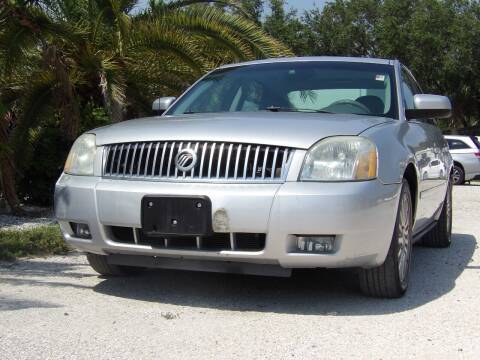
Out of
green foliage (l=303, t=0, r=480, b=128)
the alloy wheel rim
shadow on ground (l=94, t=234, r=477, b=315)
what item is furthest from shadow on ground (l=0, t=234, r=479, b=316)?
green foliage (l=303, t=0, r=480, b=128)

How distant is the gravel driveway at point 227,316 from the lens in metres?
3.78

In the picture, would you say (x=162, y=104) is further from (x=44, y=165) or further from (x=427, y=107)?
(x=44, y=165)

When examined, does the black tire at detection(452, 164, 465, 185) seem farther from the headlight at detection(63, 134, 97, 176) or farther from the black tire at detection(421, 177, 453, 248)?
the headlight at detection(63, 134, 97, 176)

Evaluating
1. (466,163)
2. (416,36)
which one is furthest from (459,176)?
(416,36)

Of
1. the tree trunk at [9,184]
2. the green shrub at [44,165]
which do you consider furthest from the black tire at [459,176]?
the tree trunk at [9,184]

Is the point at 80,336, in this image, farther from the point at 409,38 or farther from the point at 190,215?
the point at 409,38

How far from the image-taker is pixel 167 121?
195 inches

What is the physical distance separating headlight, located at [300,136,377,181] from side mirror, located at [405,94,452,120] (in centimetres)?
139

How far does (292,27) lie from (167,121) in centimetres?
2992

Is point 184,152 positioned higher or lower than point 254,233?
higher

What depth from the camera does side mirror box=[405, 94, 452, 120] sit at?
559 centimetres

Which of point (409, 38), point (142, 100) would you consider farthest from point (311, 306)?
point (409, 38)

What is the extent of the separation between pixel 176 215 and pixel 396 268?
4.78 ft

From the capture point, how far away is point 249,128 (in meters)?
4.49
